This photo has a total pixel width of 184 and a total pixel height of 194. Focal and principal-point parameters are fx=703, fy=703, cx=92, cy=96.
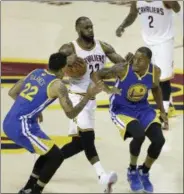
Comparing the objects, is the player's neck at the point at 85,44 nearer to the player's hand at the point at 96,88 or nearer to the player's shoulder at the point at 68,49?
the player's shoulder at the point at 68,49

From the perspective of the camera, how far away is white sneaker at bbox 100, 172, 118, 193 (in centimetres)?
529

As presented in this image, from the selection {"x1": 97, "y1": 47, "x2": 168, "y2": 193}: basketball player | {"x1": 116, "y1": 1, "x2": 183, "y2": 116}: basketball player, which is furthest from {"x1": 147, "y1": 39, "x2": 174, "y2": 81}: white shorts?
{"x1": 97, "y1": 47, "x2": 168, "y2": 193}: basketball player

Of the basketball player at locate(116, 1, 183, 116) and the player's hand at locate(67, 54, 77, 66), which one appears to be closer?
the player's hand at locate(67, 54, 77, 66)

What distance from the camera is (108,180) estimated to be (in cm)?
532

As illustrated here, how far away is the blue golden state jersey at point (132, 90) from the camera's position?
18.1 ft

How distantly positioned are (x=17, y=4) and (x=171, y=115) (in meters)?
5.68

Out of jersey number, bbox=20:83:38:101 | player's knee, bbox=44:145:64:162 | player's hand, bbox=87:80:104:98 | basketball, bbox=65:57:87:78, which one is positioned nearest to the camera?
player's hand, bbox=87:80:104:98

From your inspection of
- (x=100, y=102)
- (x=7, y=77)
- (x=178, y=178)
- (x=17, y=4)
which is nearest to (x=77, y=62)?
(x=178, y=178)

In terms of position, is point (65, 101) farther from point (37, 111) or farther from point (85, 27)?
point (85, 27)

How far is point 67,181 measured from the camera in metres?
6.05

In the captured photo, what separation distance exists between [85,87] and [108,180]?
0.83m

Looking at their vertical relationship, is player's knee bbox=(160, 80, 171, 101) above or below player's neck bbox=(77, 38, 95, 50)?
below

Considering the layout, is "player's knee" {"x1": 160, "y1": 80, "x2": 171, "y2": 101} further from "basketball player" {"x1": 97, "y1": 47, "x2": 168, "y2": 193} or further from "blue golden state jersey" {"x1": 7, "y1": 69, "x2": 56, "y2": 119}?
"blue golden state jersey" {"x1": 7, "y1": 69, "x2": 56, "y2": 119}

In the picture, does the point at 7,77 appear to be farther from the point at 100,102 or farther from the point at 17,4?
the point at 17,4
